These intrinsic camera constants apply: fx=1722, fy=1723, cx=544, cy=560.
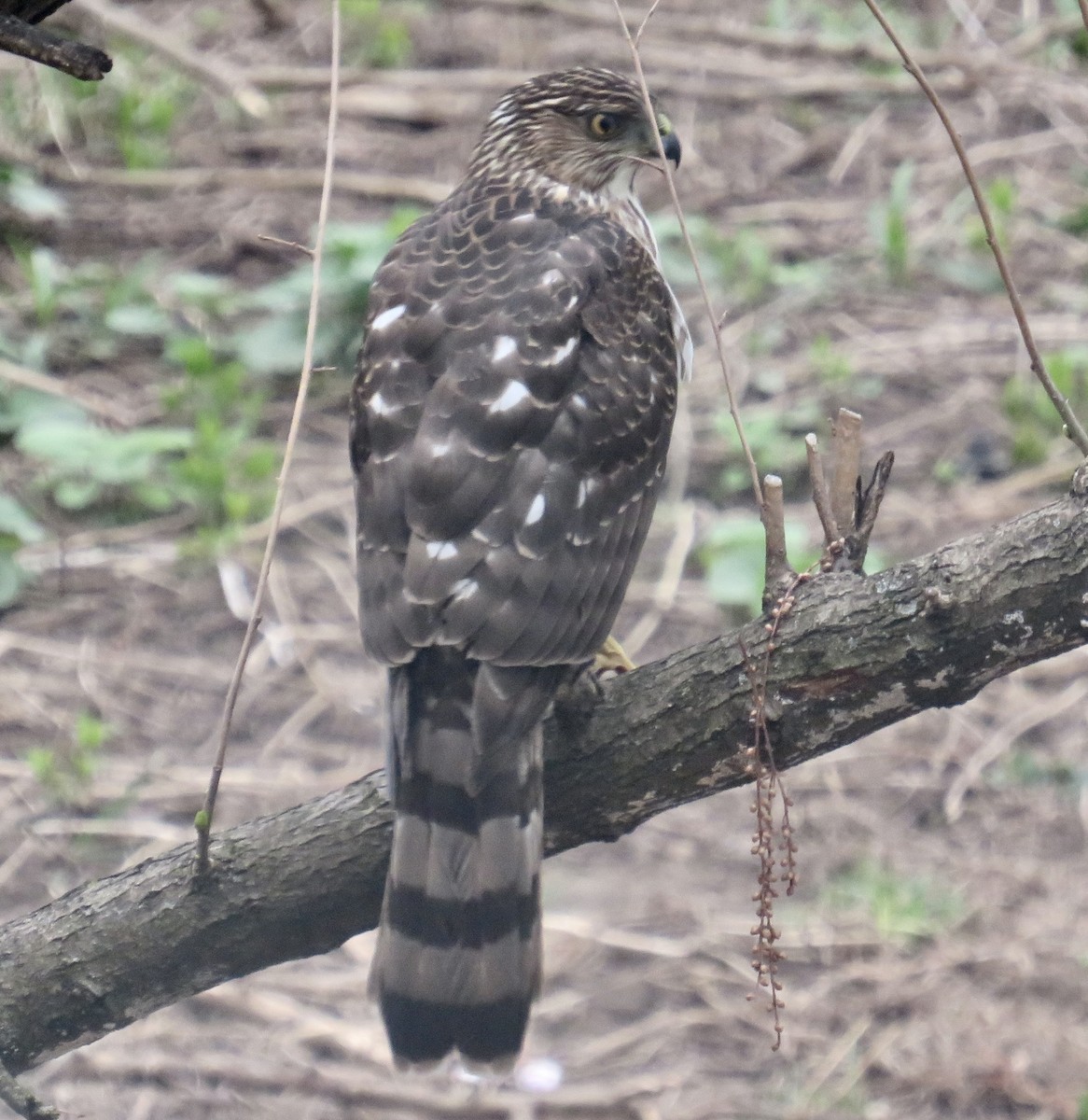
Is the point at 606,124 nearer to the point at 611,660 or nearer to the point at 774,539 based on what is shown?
the point at 611,660

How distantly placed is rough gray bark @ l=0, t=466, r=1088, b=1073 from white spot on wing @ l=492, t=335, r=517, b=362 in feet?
2.05

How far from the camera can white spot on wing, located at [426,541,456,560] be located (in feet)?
9.05

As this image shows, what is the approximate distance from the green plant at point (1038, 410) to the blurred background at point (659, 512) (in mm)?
21

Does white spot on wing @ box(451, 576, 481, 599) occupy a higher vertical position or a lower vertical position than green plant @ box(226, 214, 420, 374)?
lower

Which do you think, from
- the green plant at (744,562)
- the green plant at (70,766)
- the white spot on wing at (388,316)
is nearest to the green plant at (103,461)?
the green plant at (70,766)

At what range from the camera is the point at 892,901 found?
4.53 m

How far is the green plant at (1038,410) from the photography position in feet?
19.4

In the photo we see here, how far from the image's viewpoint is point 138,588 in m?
5.55

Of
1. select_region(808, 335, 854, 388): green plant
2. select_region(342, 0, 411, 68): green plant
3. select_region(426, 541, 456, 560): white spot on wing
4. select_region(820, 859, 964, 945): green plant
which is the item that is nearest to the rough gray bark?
select_region(426, 541, 456, 560): white spot on wing

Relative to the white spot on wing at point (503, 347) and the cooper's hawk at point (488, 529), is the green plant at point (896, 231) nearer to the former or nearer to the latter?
the cooper's hawk at point (488, 529)

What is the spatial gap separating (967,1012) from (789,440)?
2389 mm

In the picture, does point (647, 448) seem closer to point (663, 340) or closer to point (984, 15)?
point (663, 340)

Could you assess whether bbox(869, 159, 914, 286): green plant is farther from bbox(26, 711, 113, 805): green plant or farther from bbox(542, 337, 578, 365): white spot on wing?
bbox(542, 337, 578, 365): white spot on wing

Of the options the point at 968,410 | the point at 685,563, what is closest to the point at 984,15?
the point at 968,410
